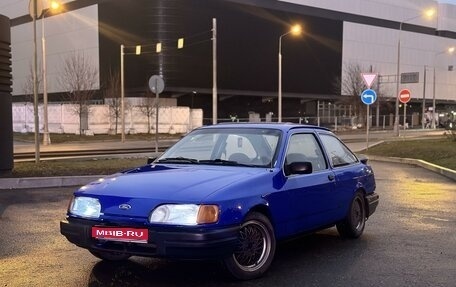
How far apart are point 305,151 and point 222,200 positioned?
191cm

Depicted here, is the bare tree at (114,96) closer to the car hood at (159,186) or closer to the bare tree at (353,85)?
the bare tree at (353,85)

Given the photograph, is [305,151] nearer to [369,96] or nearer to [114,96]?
[369,96]

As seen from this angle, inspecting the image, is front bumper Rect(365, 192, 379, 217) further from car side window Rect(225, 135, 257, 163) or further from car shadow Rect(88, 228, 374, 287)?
car side window Rect(225, 135, 257, 163)

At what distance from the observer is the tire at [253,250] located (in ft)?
16.8

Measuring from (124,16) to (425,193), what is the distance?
1914 inches

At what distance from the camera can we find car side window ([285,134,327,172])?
20.3 ft

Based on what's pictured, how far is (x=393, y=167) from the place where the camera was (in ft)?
61.2

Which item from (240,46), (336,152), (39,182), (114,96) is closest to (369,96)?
(39,182)

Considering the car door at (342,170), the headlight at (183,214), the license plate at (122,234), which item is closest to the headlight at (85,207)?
the license plate at (122,234)

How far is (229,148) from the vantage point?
612 cm

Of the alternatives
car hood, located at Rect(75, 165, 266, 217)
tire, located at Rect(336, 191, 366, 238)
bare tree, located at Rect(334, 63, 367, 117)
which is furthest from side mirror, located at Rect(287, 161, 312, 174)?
bare tree, located at Rect(334, 63, 367, 117)

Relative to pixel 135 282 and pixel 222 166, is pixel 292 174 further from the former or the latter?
pixel 135 282

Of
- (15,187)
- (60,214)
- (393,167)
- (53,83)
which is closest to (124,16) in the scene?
(53,83)

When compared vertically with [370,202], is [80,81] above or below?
above
